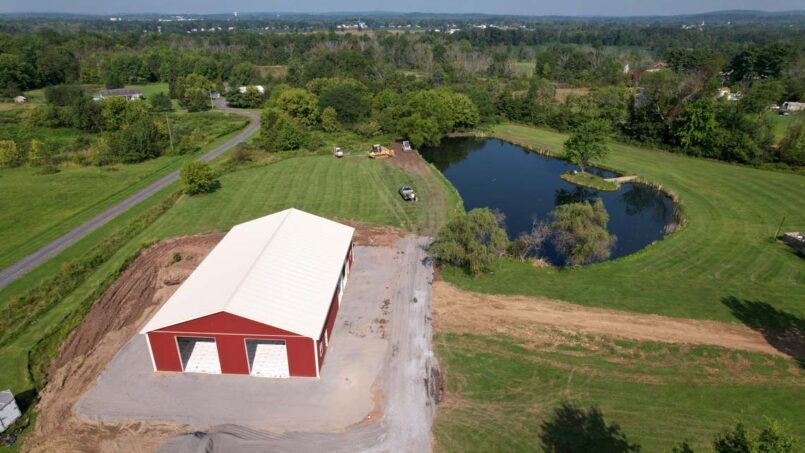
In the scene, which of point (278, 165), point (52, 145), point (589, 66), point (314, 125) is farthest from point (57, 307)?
point (589, 66)

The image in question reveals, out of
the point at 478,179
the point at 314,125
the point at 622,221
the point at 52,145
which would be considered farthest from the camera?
the point at 314,125

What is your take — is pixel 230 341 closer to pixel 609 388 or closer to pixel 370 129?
pixel 609 388

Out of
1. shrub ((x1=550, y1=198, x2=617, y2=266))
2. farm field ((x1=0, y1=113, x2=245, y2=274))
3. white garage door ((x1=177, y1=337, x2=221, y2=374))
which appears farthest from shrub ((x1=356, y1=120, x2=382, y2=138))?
white garage door ((x1=177, y1=337, x2=221, y2=374))

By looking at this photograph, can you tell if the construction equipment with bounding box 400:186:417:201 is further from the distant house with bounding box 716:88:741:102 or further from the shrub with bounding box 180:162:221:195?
the distant house with bounding box 716:88:741:102

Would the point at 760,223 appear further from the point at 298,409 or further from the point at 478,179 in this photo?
the point at 298,409

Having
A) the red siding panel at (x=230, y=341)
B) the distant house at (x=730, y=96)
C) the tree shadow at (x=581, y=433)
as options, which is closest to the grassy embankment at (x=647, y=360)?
the tree shadow at (x=581, y=433)

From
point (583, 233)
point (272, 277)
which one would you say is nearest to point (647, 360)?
point (583, 233)
